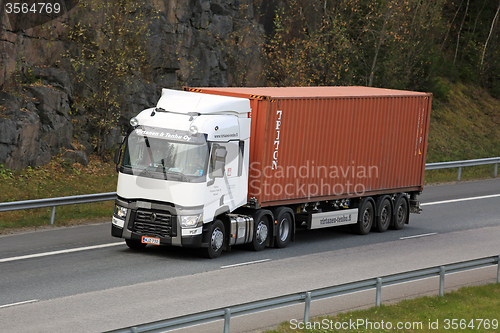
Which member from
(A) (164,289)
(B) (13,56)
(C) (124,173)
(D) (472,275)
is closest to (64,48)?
(B) (13,56)

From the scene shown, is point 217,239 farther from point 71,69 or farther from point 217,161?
point 71,69

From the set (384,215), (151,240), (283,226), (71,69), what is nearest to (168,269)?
(151,240)

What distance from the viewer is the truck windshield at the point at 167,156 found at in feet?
46.6

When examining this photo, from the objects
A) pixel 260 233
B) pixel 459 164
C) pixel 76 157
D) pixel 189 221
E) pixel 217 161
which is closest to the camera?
pixel 189 221

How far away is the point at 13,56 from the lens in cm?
2206

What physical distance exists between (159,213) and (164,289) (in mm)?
2546

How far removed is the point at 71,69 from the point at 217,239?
11780 mm

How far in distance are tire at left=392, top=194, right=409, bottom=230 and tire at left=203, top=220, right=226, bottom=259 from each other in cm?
698

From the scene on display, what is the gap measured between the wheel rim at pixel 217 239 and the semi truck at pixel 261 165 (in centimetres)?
4

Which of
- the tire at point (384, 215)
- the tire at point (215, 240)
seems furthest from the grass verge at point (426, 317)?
the tire at point (384, 215)

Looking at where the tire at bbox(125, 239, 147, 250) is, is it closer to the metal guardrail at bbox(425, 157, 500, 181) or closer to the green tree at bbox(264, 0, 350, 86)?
the metal guardrail at bbox(425, 157, 500, 181)

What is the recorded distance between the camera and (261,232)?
1611cm

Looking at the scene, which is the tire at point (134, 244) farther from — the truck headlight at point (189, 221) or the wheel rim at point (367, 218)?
the wheel rim at point (367, 218)

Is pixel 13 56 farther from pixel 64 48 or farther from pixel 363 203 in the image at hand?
pixel 363 203
